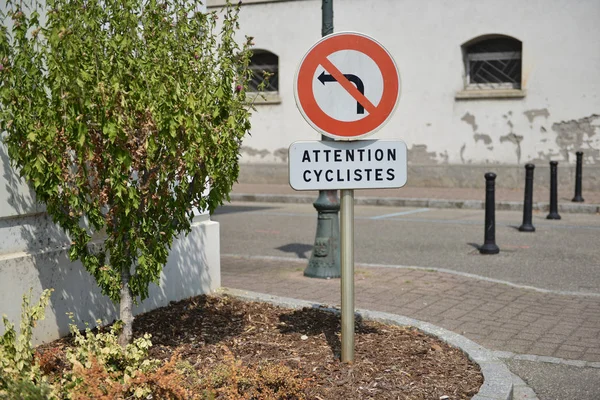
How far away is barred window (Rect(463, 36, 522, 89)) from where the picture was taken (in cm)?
1689

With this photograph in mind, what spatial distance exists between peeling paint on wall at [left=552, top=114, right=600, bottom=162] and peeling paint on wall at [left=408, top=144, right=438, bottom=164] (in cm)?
266

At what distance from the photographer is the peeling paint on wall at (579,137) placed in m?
16.1

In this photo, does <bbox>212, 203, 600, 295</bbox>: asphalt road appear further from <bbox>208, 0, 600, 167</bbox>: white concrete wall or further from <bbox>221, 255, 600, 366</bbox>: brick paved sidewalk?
<bbox>208, 0, 600, 167</bbox>: white concrete wall

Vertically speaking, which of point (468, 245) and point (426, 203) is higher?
point (426, 203)

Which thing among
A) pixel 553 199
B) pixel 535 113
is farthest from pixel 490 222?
pixel 535 113

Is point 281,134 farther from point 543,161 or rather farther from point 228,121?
point 228,121

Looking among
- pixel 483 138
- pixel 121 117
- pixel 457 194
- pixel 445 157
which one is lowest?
pixel 457 194

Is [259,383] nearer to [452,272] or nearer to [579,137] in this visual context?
[452,272]

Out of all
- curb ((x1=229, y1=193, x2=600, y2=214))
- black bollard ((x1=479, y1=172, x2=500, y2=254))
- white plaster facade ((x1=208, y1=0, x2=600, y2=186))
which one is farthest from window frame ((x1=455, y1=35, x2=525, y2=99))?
black bollard ((x1=479, y1=172, x2=500, y2=254))

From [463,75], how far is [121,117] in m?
14.0

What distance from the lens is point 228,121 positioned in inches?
178

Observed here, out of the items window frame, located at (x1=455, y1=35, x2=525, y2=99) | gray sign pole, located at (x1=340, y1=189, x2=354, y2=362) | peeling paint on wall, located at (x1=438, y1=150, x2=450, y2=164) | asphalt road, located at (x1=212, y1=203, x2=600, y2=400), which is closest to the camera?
gray sign pole, located at (x1=340, y1=189, x2=354, y2=362)

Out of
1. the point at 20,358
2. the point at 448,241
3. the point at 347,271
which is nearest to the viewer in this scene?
the point at 20,358

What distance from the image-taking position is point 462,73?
56.5 feet
